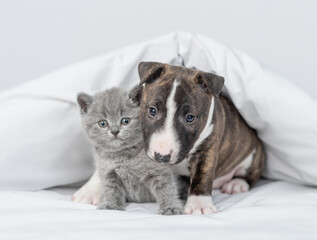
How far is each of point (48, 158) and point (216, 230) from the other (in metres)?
1.30

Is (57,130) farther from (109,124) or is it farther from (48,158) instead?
(109,124)

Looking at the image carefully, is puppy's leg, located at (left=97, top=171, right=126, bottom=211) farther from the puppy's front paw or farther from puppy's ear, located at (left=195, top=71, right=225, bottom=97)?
puppy's ear, located at (left=195, top=71, right=225, bottom=97)

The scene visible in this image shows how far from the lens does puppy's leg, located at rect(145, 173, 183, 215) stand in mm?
2564

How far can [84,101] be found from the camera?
279 centimetres

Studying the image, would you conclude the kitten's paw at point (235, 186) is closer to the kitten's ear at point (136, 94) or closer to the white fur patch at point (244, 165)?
the white fur patch at point (244, 165)

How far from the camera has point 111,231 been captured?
2.14 m

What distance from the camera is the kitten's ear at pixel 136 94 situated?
2.76 m

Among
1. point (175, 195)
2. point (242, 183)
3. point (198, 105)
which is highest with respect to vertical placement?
point (198, 105)

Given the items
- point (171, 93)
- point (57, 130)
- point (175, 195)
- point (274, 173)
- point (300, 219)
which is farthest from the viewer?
point (274, 173)

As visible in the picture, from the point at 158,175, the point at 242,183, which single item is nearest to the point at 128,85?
the point at 158,175

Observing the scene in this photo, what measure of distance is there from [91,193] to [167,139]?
70cm

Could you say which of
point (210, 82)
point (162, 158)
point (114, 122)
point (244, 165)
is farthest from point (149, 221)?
point (244, 165)

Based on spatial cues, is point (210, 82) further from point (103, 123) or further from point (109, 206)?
point (109, 206)

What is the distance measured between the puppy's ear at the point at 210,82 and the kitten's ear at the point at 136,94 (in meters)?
0.33
